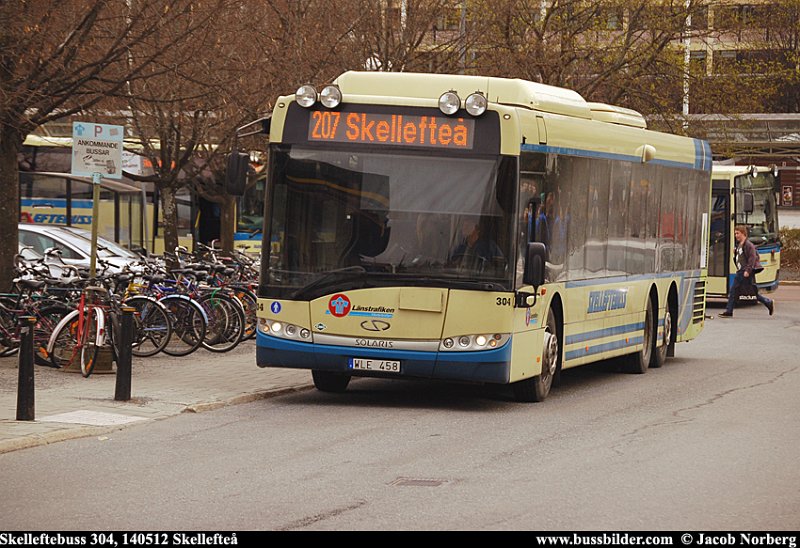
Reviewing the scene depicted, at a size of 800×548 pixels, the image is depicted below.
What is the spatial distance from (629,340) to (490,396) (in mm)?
3235

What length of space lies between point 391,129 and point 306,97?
0.84 meters

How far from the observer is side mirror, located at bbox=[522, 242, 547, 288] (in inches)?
559

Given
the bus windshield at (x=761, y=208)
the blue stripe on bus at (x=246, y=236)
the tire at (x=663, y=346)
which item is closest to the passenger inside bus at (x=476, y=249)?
the tire at (x=663, y=346)

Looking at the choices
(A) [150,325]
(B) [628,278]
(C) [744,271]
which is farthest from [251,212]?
(B) [628,278]

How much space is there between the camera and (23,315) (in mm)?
17578

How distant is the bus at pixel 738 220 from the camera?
36.4m

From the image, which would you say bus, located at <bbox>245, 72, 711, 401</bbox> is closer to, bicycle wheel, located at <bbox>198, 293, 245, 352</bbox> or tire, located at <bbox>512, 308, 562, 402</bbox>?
tire, located at <bbox>512, 308, 562, 402</bbox>

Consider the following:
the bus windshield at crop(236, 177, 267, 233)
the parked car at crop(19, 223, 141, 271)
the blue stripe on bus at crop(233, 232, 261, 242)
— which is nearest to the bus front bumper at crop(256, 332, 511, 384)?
the parked car at crop(19, 223, 141, 271)

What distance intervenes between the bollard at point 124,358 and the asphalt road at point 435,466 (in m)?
0.92

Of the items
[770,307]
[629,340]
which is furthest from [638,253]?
[770,307]

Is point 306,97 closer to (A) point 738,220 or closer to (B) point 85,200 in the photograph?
(A) point 738,220

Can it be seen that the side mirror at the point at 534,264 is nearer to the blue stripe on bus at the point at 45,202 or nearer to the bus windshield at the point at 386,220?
the bus windshield at the point at 386,220

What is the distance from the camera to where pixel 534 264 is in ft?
46.7

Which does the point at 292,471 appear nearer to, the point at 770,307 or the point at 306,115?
the point at 306,115
